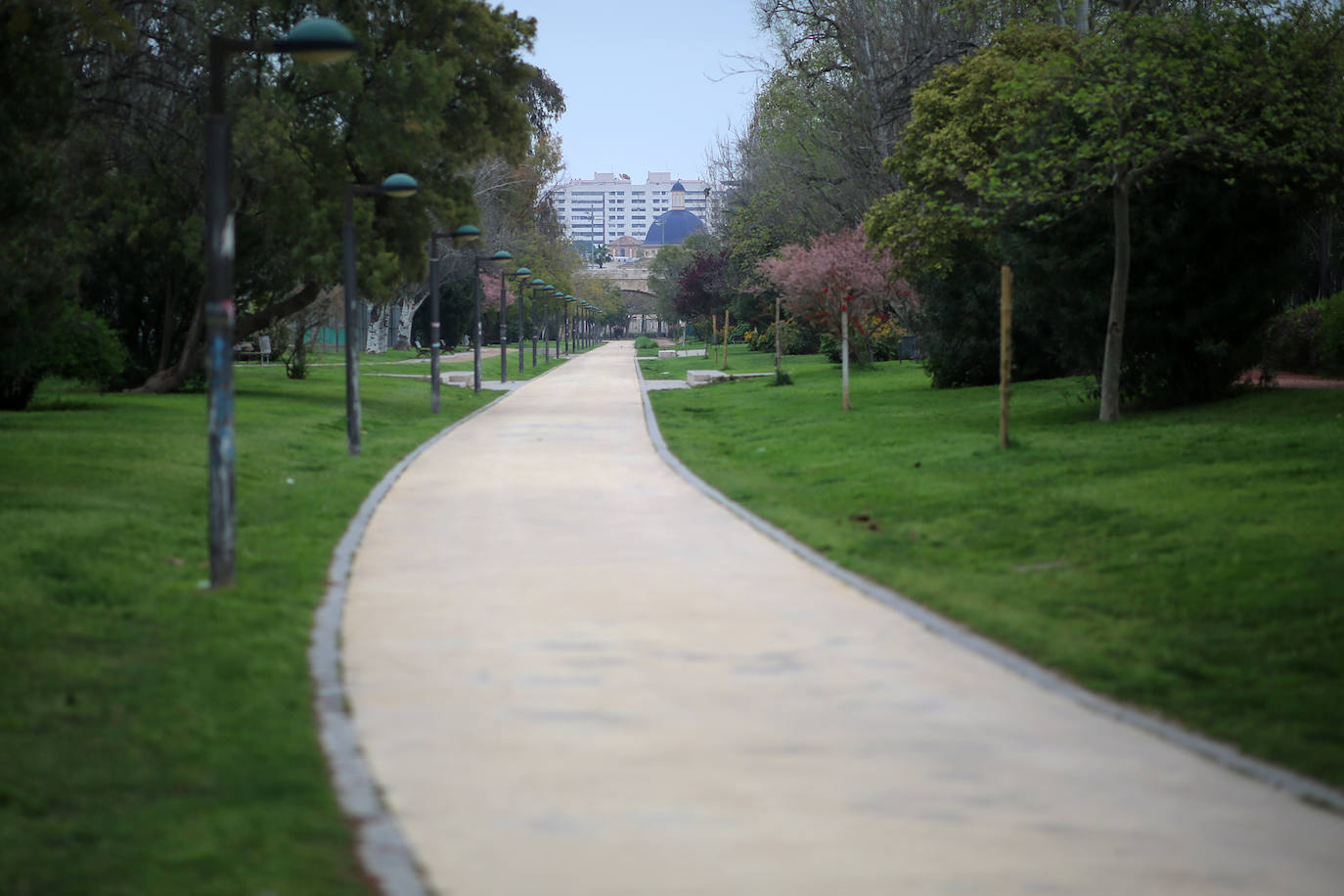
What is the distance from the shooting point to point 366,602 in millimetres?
9578

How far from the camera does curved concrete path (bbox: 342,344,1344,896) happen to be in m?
4.73

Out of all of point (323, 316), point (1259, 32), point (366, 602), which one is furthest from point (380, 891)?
point (323, 316)

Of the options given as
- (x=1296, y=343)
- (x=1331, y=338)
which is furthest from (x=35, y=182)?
(x=1296, y=343)

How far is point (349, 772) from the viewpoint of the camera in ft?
18.6

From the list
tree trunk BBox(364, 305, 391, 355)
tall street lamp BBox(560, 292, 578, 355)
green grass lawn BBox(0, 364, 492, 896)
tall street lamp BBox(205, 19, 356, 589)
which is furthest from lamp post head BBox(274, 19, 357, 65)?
tree trunk BBox(364, 305, 391, 355)

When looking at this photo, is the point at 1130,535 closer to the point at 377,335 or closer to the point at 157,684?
the point at 157,684

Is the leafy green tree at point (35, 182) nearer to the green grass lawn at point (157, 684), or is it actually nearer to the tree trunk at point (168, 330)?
the green grass lawn at point (157, 684)

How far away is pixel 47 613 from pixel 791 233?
53509mm

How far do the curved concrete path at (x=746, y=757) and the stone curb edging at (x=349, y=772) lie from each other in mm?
75

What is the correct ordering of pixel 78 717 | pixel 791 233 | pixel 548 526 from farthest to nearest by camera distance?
pixel 791 233, pixel 548 526, pixel 78 717

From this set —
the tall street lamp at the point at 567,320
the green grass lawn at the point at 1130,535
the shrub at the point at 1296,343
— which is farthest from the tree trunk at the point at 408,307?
the green grass lawn at the point at 1130,535

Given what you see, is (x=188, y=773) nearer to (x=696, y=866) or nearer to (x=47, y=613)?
(x=696, y=866)

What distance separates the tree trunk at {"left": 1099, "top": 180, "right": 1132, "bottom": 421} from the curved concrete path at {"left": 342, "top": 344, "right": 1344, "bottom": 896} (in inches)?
519

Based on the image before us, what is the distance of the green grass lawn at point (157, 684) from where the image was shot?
15.5 ft
